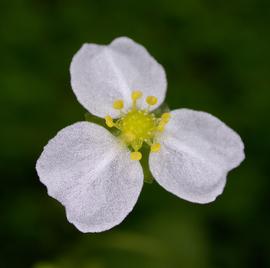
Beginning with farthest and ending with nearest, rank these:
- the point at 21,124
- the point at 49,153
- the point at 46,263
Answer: the point at 21,124 → the point at 46,263 → the point at 49,153

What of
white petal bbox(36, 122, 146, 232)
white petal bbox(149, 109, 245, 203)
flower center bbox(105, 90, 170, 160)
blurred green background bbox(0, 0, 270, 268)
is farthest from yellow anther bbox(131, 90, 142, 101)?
blurred green background bbox(0, 0, 270, 268)

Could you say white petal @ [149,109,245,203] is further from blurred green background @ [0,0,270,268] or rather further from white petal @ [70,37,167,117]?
blurred green background @ [0,0,270,268]

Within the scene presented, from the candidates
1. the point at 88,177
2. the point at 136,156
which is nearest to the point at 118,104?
the point at 136,156

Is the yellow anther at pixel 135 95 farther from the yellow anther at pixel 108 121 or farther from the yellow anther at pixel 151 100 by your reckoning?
the yellow anther at pixel 108 121

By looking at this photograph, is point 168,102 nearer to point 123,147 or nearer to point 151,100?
point 151,100

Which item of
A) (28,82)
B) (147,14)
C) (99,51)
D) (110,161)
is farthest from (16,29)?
→ (110,161)

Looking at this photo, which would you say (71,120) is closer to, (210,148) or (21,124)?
(21,124)

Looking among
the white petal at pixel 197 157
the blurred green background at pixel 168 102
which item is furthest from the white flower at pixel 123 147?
the blurred green background at pixel 168 102
